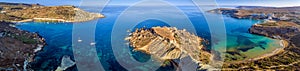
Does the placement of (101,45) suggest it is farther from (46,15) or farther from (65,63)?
(46,15)

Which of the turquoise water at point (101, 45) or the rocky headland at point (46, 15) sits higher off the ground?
the rocky headland at point (46, 15)

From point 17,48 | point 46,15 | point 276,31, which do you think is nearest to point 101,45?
point 17,48

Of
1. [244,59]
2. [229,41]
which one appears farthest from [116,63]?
[229,41]

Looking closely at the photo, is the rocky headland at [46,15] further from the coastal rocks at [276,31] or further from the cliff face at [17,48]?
the coastal rocks at [276,31]

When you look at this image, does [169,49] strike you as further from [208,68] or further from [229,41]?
[229,41]

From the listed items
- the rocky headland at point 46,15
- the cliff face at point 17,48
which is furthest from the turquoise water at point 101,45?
the rocky headland at point 46,15

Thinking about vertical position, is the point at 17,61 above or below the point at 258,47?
above

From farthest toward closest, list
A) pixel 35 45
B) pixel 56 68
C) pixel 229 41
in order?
1. pixel 229 41
2. pixel 35 45
3. pixel 56 68
